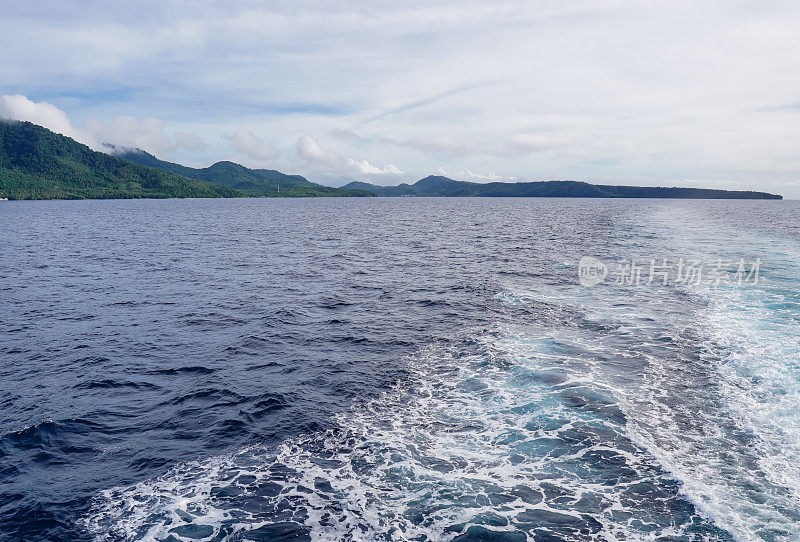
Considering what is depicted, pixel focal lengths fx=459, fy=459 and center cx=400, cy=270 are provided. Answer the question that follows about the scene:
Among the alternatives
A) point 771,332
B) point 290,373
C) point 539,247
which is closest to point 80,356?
point 290,373

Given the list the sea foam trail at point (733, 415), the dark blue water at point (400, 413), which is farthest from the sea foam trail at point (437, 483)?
the sea foam trail at point (733, 415)

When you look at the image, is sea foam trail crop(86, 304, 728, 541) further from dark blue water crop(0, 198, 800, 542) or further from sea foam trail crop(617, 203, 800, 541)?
sea foam trail crop(617, 203, 800, 541)

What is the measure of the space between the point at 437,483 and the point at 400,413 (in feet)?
17.8

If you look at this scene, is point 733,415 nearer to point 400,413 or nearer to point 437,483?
point 437,483

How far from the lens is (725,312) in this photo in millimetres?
A: 36844

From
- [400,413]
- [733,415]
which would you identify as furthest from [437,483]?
[733,415]

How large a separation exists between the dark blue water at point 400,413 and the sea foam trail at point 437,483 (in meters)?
0.08

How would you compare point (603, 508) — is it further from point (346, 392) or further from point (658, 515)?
point (346, 392)

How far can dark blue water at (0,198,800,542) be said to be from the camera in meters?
14.6

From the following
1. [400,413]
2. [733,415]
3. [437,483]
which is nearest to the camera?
[437,483]

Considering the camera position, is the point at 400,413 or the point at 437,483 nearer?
the point at 437,483

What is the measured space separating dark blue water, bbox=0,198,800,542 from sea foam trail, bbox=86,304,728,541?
0.26ft

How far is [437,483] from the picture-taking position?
16094 millimetres

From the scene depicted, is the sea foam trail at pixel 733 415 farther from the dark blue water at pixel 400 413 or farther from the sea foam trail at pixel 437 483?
the sea foam trail at pixel 437 483
